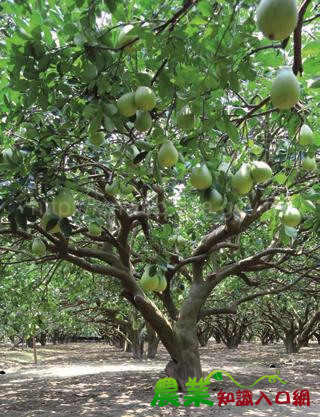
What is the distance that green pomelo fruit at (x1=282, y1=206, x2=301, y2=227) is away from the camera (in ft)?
9.61

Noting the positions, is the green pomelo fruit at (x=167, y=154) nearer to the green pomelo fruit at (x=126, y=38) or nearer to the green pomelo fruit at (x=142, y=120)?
the green pomelo fruit at (x=142, y=120)

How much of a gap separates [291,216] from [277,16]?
67.0 inches

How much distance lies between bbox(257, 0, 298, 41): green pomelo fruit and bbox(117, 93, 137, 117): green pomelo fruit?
2.99 feet

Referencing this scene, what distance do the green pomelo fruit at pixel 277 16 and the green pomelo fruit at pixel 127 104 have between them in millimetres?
911

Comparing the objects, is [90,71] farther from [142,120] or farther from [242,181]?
[242,181]

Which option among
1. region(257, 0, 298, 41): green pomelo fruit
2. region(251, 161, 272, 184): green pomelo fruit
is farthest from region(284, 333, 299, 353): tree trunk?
region(257, 0, 298, 41): green pomelo fruit

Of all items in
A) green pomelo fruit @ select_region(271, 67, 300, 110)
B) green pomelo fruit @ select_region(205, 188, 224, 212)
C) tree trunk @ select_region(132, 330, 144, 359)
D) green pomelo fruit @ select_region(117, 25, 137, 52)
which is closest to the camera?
green pomelo fruit @ select_region(271, 67, 300, 110)

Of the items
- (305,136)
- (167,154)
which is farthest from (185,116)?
(305,136)

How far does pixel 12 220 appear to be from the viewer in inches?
103

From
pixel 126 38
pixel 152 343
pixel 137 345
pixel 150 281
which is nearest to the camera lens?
pixel 126 38

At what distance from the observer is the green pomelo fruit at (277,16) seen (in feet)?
4.67

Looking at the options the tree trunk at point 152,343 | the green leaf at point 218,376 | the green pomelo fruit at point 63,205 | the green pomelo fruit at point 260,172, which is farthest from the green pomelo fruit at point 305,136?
the tree trunk at point 152,343

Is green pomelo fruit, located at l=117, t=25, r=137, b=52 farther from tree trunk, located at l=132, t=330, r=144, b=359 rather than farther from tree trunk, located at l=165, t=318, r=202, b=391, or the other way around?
tree trunk, located at l=132, t=330, r=144, b=359

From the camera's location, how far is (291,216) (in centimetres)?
293
